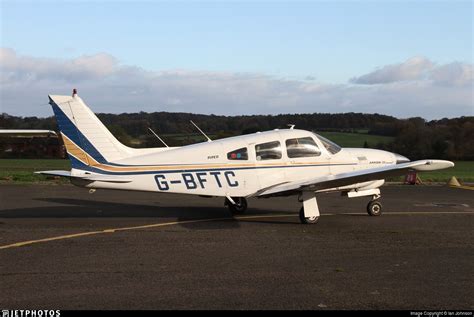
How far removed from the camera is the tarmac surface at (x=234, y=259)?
20.3 feet

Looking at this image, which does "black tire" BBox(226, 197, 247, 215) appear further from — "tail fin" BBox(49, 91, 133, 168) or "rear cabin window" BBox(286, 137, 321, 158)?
"tail fin" BBox(49, 91, 133, 168)

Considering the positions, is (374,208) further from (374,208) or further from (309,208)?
(309,208)

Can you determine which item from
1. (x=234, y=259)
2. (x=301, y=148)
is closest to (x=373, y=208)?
(x=301, y=148)

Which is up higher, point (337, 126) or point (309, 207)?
point (337, 126)

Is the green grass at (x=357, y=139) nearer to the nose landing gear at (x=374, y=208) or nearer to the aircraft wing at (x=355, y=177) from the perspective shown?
the nose landing gear at (x=374, y=208)

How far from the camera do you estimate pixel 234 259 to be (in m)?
8.56

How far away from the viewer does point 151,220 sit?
13555 mm

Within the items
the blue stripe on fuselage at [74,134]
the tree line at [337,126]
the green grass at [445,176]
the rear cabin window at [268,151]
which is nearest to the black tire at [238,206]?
the rear cabin window at [268,151]

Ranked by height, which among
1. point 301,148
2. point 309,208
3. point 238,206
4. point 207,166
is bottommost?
point 238,206

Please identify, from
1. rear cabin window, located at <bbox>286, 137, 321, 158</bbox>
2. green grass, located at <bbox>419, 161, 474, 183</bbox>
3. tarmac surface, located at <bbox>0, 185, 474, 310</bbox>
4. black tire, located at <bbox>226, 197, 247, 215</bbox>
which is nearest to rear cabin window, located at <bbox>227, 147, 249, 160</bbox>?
rear cabin window, located at <bbox>286, 137, 321, 158</bbox>

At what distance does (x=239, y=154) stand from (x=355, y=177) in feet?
9.02

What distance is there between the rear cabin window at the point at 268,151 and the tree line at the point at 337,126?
1551cm

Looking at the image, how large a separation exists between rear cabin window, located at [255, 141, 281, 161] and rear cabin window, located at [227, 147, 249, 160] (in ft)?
0.91

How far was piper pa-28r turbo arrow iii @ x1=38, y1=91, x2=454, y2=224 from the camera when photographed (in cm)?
1231
